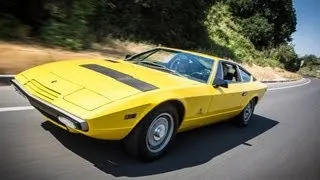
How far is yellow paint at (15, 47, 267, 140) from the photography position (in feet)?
15.1

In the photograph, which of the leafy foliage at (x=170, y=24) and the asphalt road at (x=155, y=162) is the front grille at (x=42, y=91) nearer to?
the asphalt road at (x=155, y=162)

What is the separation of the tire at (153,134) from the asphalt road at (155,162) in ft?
0.47

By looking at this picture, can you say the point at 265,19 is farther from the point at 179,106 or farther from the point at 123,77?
the point at 123,77

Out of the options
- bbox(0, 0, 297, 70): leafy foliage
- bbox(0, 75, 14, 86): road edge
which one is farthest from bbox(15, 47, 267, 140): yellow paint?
bbox(0, 0, 297, 70): leafy foliage

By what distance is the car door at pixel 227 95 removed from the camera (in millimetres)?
6547

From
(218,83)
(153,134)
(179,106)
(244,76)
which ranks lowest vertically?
(153,134)

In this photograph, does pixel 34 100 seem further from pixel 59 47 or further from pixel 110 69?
pixel 59 47

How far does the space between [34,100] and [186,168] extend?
2081 mm

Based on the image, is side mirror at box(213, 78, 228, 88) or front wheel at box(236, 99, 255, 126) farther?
front wheel at box(236, 99, 255, 126)

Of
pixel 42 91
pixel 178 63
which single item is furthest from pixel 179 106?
pixel 42 91

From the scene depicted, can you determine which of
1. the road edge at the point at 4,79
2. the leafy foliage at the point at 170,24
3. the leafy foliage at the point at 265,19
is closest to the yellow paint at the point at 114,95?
the road edge at the point at 4,79

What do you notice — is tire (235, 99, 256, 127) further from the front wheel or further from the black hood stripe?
the black hood stripe

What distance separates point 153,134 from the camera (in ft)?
17.5

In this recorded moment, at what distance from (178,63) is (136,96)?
83.0 inches
